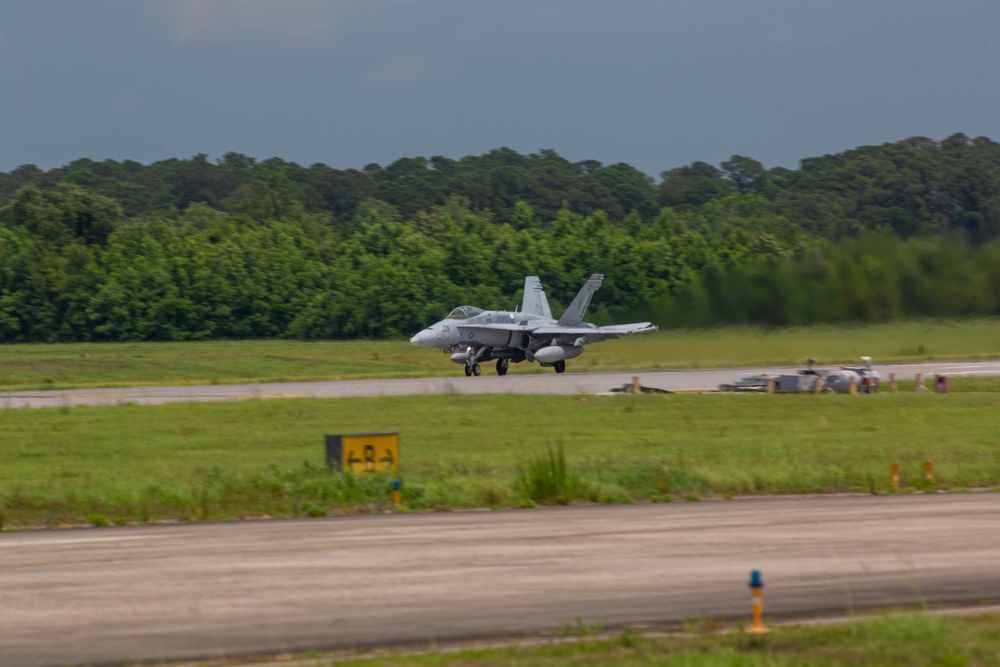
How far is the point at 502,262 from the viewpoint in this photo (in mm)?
83125

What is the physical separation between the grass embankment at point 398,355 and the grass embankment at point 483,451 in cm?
913

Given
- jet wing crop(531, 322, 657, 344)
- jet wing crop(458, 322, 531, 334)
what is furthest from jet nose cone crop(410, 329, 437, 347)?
jet wing crop(531, 322, 657, 344)

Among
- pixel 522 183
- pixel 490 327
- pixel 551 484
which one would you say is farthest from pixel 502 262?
pixel 551 484

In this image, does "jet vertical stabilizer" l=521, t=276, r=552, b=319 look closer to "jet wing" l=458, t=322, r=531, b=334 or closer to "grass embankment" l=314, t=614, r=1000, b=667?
"jet wing" l=458, t=322, r=531, b=334

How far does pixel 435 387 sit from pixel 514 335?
27.5ft

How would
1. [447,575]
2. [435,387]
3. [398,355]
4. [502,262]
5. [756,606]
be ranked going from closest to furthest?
[756,606] → [447,575] → [435,387] → [398,355] → [502,262]

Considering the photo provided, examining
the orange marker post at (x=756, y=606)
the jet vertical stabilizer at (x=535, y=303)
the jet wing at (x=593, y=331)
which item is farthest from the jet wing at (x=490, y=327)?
the orange marker post at (x=756, y=606)

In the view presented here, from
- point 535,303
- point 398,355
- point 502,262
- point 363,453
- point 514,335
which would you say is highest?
point 502,262

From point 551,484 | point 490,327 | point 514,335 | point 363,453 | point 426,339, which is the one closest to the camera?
point 551,484

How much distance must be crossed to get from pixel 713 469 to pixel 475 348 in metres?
26.9

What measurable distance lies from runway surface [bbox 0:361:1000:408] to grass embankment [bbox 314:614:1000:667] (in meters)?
26.1

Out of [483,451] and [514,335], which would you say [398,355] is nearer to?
[514,335]

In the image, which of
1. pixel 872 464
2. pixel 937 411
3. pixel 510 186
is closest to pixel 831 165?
pixel 510 186

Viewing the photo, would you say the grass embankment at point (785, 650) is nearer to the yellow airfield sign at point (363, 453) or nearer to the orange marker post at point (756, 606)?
the orange marker post at point (756, 606)
